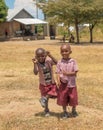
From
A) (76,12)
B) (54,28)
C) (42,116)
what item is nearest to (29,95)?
(42,116)

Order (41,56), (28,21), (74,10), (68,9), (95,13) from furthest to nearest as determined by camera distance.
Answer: (28,21) → (95,13) → (74,10) → (68,9) → (41,56)

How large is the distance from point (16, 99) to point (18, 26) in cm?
5183

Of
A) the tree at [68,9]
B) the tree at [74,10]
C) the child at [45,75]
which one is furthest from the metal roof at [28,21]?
the child at [45,75]

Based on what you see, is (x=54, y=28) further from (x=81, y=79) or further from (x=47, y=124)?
(x=47, y=124)

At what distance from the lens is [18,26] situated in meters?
61.2

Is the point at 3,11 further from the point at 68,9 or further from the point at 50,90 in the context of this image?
the point at 50,90

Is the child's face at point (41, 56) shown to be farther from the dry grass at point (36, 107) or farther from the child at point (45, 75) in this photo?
the dry grass at point (36, 107)

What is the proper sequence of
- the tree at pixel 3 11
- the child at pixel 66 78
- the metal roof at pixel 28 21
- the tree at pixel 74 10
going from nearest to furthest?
the child at pixel 66 78 < the tree at pixel 74 10 < the tree at pixel 3 11 < the metal roof at pixel 28 21

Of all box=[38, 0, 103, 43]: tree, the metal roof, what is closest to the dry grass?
box=[38, 0, 103, 43]: tree

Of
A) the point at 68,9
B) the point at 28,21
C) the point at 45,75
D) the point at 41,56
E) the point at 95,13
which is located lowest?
the point at 28,21

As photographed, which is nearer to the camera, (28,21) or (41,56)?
(41,56)

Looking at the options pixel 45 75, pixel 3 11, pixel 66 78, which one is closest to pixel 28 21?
pixel 3 11

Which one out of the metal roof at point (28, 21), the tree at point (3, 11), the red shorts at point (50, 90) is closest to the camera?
the red shorts at point (50, 90)

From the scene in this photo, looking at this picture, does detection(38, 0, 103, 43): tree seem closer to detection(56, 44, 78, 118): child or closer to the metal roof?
the metal roof
